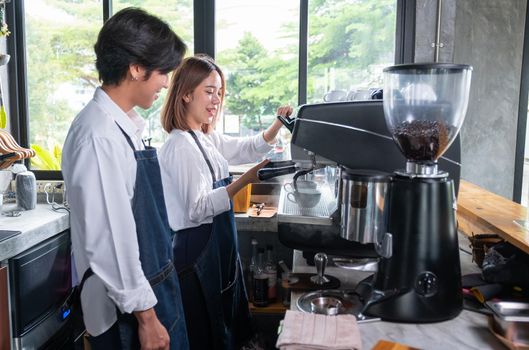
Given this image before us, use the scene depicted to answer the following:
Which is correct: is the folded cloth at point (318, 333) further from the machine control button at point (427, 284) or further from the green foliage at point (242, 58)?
the green foliage at point (242, 58)

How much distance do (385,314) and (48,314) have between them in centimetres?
189

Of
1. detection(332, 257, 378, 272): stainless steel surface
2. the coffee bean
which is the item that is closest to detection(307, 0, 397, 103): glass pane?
detection(332, 257, 378, 272): stainless steel surface

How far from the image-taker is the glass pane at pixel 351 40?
2844 mm

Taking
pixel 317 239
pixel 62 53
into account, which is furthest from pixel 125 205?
pixel 62 53

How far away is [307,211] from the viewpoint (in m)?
1.48

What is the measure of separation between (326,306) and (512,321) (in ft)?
1.39

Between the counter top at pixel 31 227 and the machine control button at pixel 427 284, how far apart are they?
1.69 m

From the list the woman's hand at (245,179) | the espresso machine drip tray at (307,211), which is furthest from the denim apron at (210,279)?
the espresso machine drip tray at (307,211)

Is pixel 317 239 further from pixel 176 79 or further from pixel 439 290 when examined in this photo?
pixel 176 79

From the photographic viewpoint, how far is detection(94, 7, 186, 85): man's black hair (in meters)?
1.23

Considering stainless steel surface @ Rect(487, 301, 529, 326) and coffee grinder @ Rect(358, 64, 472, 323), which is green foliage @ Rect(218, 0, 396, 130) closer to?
coffee grinder @ Rect(358, 64, 472, 323)

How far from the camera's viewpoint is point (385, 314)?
1.10 metres

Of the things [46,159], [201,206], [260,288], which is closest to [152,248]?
[201,206]

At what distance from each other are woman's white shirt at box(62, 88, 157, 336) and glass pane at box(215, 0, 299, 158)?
1.75m
